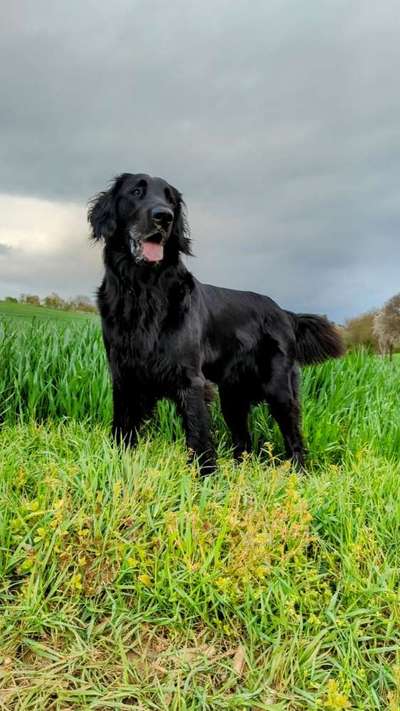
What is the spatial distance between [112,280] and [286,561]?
1.86 meters

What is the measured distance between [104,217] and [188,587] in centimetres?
219

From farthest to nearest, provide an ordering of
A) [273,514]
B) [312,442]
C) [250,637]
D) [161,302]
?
[312,442]
[161,302]
[273,514]
[250,637]

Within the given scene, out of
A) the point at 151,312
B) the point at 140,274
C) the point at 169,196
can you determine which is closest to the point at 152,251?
the point at 140,274

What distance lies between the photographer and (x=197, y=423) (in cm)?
379

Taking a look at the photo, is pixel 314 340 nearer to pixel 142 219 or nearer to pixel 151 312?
pixel 151 312

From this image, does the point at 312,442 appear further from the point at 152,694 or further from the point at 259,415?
the point at 152,694

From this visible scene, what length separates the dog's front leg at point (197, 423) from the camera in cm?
377

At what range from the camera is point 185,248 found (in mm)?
3902

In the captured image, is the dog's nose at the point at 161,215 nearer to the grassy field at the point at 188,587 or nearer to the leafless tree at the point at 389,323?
the grassy field at the point at 188,587

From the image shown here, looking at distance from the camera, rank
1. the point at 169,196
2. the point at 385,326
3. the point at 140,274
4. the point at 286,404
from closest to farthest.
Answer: the point at 140,274, the point at 169,196, the point at 286,404, the point at 385,326

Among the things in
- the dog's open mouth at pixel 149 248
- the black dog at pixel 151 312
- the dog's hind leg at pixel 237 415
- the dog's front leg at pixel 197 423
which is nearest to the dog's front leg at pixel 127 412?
the black dog at pixel 151 312

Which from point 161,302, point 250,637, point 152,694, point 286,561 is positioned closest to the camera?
point 152,694

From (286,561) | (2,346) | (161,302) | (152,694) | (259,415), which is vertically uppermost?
(161,302)

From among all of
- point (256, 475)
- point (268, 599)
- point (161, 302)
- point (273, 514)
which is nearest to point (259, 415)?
point (256, 475)
